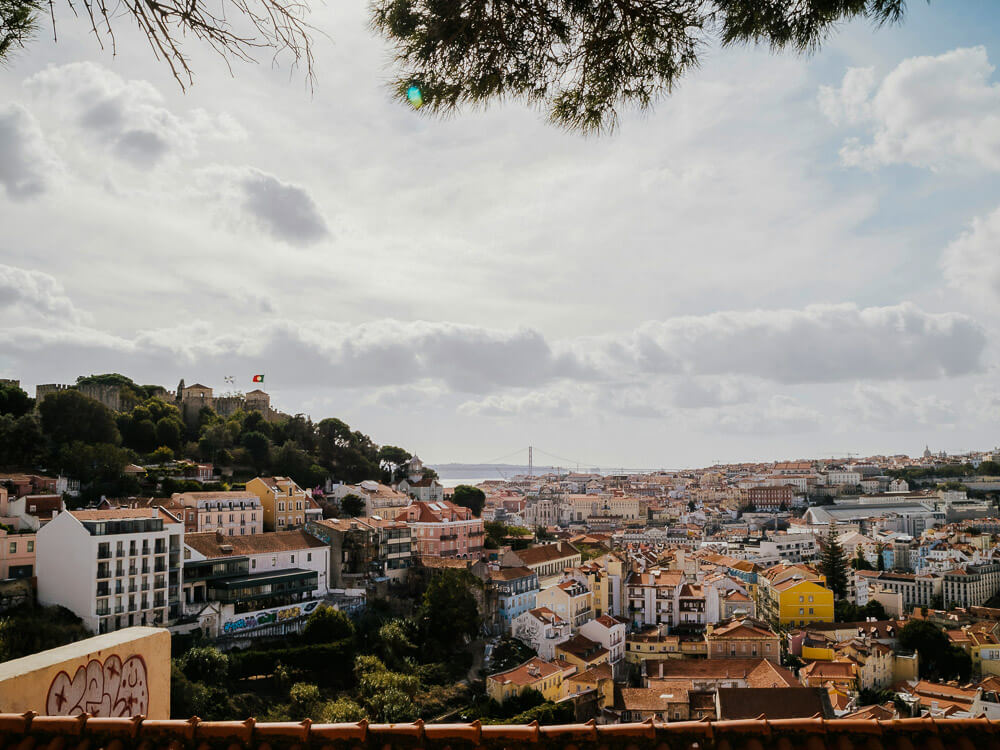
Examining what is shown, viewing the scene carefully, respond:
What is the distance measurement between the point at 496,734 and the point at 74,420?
124 feet

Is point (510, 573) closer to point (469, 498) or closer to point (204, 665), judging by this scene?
point (204, 665)

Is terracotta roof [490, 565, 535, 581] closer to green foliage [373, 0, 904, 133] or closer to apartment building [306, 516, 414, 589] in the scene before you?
apartment building [306, 516, 414, 589]

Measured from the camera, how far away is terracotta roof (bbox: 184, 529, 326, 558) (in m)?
24.9

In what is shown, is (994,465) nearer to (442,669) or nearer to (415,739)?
(442,669)

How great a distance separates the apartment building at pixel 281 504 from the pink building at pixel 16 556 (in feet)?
36.0

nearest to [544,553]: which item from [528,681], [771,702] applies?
[528,681]

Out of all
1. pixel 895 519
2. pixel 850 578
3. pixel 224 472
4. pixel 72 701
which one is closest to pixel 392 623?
pixel 224 472

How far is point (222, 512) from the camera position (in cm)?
3055

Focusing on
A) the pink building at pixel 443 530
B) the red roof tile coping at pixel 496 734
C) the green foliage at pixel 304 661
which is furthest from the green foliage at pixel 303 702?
the red roof tile coping at pixel 496 734

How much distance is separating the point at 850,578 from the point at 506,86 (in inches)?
1984

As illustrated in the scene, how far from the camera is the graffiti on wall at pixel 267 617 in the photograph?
75.7 ft

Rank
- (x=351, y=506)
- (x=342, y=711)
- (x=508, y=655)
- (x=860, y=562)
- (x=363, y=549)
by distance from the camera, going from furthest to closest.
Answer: (x=860, y=562) < (x=351, y=506) < (x=363, y=549) < (x=508, y=655) < (x=342, y=711)

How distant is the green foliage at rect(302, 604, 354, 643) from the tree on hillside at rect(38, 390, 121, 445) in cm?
1708

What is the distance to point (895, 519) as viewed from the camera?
83.9m
